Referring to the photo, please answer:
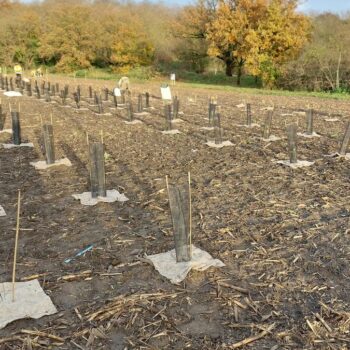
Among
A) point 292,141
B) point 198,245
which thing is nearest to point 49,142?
point 198,245

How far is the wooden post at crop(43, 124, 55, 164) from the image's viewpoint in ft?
22.4

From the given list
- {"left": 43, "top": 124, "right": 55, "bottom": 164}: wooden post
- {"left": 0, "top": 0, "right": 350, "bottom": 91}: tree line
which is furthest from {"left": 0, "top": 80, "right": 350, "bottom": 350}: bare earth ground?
{"left": 0, "top": 0, "right": 350, "bottom": 91}: tree line

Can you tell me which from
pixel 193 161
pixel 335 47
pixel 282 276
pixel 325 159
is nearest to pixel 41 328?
pixel 282 276

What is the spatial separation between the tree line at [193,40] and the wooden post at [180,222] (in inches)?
775

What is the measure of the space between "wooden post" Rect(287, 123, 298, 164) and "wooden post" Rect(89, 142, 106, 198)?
10.0 feet

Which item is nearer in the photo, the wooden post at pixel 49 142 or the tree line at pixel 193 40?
the wooden post at pixel 49 142

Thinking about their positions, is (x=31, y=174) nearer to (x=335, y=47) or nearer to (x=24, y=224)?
(x=24, y=224)

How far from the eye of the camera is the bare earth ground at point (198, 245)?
2859 millimetres

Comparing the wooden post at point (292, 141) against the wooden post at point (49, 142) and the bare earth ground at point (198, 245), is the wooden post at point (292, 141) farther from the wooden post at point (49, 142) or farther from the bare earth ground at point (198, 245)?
the wooden post at point (49, 142)

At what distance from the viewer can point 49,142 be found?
6.93 m

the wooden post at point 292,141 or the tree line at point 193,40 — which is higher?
the tree line at point 193,40

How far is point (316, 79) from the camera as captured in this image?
73.3ft

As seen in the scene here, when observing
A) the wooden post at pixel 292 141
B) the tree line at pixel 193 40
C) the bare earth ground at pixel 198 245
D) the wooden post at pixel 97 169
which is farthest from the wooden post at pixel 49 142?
the tree line at pixel 193 40

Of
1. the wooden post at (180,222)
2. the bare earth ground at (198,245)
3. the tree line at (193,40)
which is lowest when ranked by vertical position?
the bare earth ground at (198,245)
